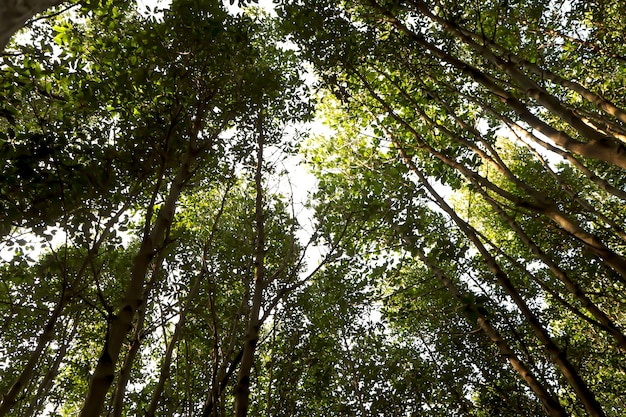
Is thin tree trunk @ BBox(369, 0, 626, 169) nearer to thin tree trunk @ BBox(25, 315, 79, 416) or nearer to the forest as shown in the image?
the forest

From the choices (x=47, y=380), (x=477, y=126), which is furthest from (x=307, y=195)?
(x=47, y=380)

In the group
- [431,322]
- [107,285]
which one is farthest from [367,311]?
[107,285]

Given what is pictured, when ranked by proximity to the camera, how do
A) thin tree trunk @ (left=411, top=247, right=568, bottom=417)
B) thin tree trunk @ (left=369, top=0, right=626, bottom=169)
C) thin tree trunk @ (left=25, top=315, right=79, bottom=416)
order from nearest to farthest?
thin tree trunk @ (left=369, top=0, right=626, bottom=169)
thin tree trunk @ (left=411, top=247, right=568, bottom=417)
thin tree trunk @ (left=25, top=315, right=79, bottom=416)

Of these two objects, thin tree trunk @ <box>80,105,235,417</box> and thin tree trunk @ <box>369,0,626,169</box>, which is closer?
thin tree trunk @ <box>80,105,235,417</box>

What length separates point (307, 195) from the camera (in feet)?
23.2

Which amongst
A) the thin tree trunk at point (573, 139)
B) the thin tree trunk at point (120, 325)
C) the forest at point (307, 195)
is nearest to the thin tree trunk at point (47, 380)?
the forest at point (307, 195)

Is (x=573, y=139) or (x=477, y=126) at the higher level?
(x=477, y=126)

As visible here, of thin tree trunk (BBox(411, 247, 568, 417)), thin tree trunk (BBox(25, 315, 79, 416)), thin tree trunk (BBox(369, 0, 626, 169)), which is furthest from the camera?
thin tree trunk (BBox(25, 315, 79, 416))

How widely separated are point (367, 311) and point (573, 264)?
5840 mm

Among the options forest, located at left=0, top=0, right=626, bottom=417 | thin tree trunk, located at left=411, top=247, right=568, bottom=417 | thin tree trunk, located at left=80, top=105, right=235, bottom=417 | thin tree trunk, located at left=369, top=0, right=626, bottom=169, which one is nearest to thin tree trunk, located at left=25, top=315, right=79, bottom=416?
forest, located at left=0, top=0, right=626, bottom=417

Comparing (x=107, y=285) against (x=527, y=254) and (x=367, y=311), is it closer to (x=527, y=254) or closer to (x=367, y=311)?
(x=367, y=311)

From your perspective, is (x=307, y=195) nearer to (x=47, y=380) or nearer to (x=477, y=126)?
(x=477, y=126)

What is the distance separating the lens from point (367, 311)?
11.6m

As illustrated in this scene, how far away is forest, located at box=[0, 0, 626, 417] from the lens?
330 cm
